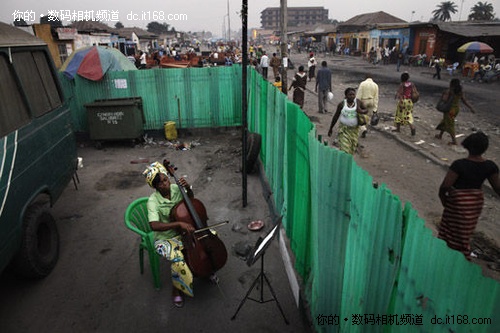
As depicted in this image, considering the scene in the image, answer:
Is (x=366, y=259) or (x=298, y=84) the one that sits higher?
(x=298, y=84)

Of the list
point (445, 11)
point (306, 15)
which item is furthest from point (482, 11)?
point (306, 15)

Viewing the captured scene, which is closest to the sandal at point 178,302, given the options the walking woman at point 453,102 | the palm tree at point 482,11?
the walking woman at point 453,102

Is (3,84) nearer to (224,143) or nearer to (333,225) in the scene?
(333,225)

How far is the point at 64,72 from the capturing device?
33.0 feet

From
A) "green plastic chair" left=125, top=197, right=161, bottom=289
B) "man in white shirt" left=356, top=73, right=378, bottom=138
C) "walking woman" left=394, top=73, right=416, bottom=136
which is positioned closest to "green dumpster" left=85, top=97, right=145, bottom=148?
"green plastic chair" left=125, top=197, right=161, bottom=289

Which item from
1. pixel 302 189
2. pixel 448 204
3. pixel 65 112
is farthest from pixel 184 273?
pixel 65 112

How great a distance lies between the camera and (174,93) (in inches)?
416

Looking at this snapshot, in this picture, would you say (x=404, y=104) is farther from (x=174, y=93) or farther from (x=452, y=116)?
(x=174, y=93)

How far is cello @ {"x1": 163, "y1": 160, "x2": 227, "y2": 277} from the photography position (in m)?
3.71

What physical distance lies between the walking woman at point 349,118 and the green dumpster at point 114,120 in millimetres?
5533

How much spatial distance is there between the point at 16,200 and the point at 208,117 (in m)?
7.52

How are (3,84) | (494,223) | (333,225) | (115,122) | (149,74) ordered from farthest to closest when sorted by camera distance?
(149,74) → (115,122) → (494,223) → (3,84) → (333,225)

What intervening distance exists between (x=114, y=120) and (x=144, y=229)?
6055 mm

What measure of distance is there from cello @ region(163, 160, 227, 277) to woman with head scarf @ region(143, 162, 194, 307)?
76 millimetres
